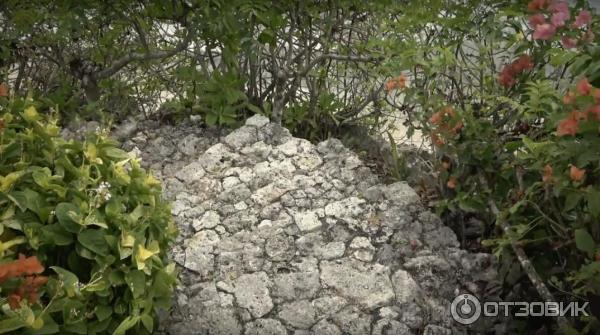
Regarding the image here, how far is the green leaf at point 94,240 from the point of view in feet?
6.64

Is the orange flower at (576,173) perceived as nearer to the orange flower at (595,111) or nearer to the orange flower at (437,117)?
the orange flower at (595,111)

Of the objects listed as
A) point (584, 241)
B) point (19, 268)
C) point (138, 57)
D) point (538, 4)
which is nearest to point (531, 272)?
point (584, 241)

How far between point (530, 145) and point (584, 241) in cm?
38

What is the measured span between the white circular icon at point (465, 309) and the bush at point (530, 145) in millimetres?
148

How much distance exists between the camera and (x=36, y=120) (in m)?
2.27

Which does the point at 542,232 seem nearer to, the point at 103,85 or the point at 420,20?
the point at 420,20

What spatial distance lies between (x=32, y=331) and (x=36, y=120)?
73 cm

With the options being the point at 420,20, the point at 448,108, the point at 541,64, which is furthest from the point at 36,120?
the point at 541,64

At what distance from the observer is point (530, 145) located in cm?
230

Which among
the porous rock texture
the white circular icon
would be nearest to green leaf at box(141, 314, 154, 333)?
the porous rock texture

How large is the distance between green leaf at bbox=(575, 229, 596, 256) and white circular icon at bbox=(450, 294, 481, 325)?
0.57m

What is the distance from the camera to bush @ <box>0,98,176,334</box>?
1.97m

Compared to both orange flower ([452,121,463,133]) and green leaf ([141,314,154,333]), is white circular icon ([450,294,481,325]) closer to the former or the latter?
orange flower ([452,121,463,133])

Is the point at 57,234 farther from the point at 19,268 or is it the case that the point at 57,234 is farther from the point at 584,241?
the point at 584,241
